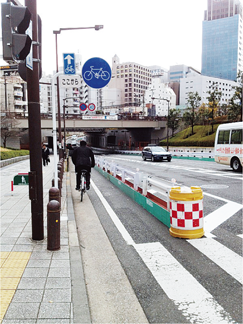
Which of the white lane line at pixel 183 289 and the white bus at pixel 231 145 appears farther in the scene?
the white bus at pixel 231 145

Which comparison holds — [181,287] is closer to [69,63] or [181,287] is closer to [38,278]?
[38,278]

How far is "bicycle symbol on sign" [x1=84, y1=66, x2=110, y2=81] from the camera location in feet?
25.0

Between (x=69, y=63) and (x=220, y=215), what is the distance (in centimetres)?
635

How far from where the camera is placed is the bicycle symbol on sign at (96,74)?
7.61m

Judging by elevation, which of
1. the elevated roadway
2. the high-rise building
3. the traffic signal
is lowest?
the traffic signal

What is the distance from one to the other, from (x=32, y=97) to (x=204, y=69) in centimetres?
14202

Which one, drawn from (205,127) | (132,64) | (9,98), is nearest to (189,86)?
(132,64)

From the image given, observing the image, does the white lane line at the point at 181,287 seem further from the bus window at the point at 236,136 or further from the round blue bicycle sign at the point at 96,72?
the bus window at the point at 236,136

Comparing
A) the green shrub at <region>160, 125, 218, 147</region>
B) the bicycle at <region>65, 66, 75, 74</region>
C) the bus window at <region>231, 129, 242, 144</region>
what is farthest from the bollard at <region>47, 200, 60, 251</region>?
the green shrub at <region>160, 125, 218, 147</region>

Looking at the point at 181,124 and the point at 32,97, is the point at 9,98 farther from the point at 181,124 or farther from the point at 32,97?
the point at 32,97

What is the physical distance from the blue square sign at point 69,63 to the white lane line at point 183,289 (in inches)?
241

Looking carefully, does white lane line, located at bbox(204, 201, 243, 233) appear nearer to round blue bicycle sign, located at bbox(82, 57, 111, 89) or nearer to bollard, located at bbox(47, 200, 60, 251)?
bollard, located at bbox(47, 200, 60, 251)

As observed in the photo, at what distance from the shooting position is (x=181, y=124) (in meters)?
66.6

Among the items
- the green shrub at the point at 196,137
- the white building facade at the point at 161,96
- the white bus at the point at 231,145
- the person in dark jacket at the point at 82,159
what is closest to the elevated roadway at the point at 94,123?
the green shrub at the point at 196,137
